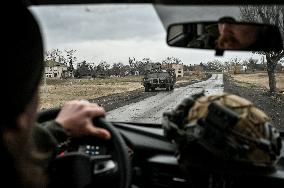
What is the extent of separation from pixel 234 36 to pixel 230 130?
0.47 metres

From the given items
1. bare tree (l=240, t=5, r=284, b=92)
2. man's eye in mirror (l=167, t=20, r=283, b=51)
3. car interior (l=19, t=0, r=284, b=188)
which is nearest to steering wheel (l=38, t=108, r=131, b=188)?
car interior (l=19, t=0, r=284, b=188)

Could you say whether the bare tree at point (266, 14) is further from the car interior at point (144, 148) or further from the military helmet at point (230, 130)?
the military helmet at point (230, 130)

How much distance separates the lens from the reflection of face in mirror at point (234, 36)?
2285 millimetres

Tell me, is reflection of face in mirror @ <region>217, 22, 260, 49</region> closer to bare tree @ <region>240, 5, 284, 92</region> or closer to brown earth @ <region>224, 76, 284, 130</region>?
bare tree @ <region>240, 5, 284, 92</region>

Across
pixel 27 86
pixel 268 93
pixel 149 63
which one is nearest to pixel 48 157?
pixel 27 86

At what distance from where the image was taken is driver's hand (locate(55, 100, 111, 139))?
2.17m

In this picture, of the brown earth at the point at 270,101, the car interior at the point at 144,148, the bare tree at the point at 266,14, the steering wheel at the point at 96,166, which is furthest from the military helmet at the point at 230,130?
the brown earth at the point at 270,101

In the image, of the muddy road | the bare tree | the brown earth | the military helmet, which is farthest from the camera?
the brown earth

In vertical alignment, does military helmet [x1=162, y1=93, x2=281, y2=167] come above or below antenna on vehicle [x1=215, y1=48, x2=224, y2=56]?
below

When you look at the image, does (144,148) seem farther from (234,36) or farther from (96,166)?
(234,36)

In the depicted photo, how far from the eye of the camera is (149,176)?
2.77 metres

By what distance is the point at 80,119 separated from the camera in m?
2.16

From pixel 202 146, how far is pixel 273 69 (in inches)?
62.7

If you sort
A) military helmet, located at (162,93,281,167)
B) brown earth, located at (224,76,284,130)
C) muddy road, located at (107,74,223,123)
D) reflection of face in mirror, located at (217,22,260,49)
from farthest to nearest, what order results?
1. brown earth, located at (224,76,284,130)
2. muddy road, located at (107,74,223,123)
3. reflection of face in mirror, located at (217,22,260,49)
4. military helmet, located at (162,93,281,167)
